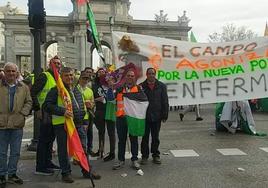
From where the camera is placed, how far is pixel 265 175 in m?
7.73

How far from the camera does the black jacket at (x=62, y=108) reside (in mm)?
7441

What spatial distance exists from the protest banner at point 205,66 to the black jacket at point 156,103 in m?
1.37

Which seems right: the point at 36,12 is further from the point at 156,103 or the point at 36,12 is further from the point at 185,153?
the point at 185,153

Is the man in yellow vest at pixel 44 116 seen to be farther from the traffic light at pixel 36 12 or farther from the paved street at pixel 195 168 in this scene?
the traffic light at pixel 36 12

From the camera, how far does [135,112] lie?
860cm

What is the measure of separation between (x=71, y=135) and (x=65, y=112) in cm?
36

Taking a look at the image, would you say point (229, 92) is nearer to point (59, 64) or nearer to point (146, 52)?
point (146, 52)

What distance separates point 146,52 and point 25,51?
58.5 m

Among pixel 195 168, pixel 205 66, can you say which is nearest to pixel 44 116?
pixel 195 168

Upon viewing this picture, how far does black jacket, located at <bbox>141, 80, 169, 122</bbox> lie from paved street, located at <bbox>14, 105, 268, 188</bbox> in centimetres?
85

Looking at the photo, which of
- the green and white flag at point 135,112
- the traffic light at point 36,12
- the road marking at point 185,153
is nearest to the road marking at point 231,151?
the road marking at point 185,153

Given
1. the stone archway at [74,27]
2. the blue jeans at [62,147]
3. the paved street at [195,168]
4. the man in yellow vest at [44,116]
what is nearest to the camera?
the paved street at [195,168]

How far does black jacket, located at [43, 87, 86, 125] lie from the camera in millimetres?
7441

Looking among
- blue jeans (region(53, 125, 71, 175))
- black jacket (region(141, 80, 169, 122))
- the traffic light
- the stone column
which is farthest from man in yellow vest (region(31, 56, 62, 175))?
the stone column
